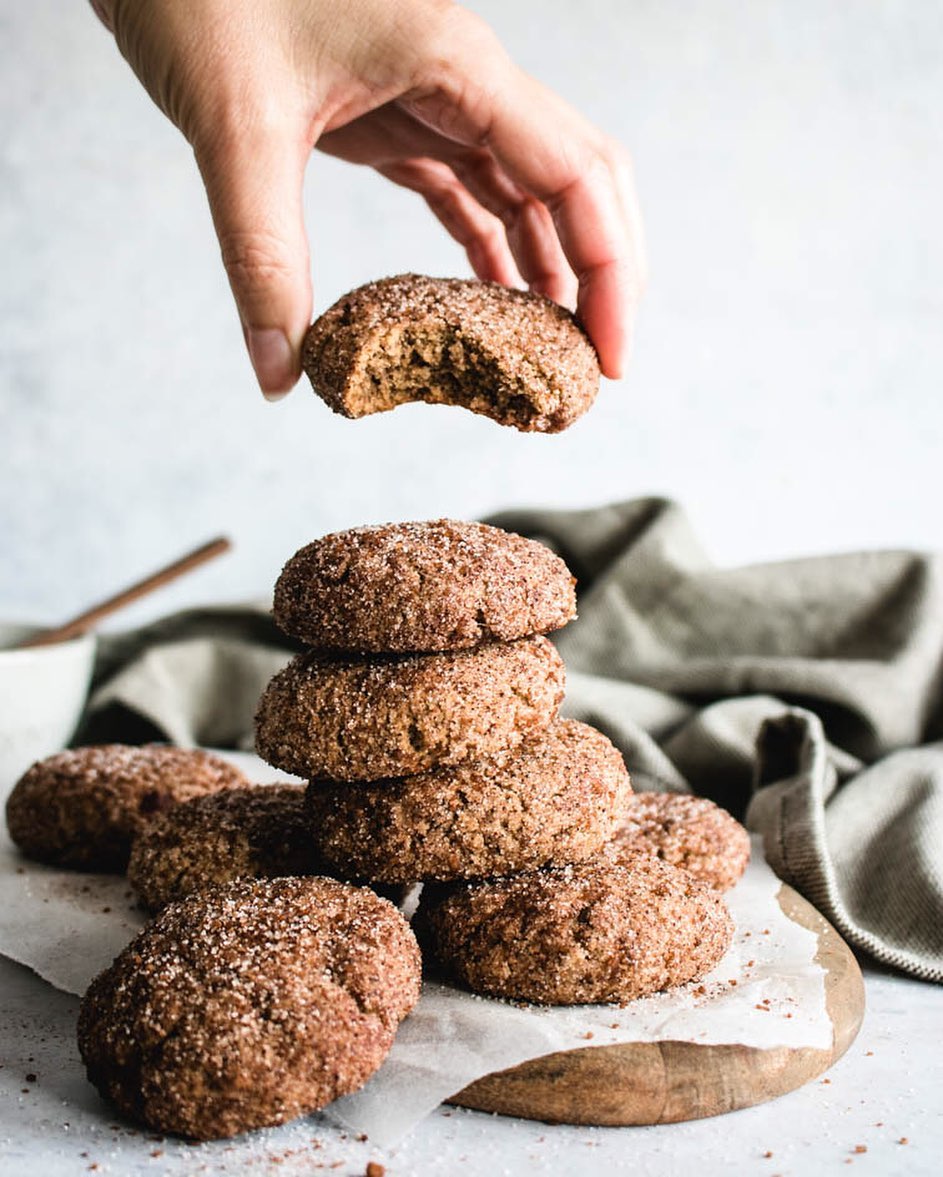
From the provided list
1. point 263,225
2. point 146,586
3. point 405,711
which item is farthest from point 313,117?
point 146,586

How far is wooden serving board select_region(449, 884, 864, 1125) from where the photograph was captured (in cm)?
188

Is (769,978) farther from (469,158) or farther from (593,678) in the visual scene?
(469,158)

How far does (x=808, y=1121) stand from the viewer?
192cm

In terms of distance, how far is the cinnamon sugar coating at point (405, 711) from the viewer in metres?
2.12

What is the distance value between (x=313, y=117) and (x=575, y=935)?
1459 millimetres

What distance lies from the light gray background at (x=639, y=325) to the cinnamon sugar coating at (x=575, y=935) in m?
2.89

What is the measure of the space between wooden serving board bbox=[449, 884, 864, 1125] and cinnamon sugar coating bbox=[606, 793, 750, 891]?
533 millimetres

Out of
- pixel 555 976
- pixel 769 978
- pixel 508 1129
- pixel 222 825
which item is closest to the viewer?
pixel 508 1129

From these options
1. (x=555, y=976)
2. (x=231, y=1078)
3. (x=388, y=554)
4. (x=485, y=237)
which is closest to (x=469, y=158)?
(x=485, y=237)

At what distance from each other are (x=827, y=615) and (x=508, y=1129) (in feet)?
7.38

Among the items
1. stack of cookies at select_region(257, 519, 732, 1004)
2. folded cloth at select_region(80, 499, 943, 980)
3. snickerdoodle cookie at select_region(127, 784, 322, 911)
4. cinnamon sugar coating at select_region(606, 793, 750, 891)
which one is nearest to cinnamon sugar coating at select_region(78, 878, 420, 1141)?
stack of cookies at select_region(257, 519, 732, 1004)

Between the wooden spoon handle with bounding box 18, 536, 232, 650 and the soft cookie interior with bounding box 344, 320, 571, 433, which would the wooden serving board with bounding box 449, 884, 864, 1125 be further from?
the wooden spoon handle with bounding box 18, 536, 232, 650

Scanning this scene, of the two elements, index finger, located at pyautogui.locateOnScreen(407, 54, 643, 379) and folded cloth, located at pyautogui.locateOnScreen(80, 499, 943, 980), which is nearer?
index finger, located at pyautogui.locateOnScreen(407, 54, 643, 379)

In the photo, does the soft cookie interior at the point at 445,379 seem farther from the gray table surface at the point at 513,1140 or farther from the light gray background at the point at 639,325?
the light gray background at the point at 639,325
